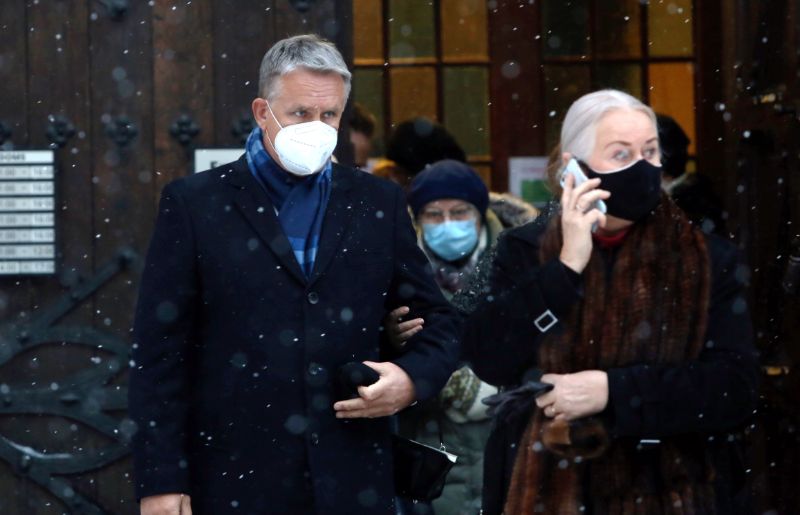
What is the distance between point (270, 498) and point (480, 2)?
202 inches

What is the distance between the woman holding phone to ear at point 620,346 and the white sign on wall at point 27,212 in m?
2.39

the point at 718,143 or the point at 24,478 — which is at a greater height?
the point at 718,143

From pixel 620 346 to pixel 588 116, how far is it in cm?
55

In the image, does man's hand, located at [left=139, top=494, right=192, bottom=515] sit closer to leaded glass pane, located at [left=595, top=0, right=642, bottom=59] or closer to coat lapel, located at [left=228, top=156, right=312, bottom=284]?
coat lapel, located at [left=228, top=156, right=312, bottom=284]

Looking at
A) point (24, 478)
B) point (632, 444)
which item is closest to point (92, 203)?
point (24, 478)

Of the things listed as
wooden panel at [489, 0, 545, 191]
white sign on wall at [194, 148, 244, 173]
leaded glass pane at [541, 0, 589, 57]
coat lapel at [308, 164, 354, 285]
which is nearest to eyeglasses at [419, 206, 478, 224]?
white sign on wall at [194, 148, 244, 173]

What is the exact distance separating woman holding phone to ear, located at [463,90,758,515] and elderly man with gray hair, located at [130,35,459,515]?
0.27 metres

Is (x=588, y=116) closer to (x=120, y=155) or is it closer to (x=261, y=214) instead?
(x=261, y=214)

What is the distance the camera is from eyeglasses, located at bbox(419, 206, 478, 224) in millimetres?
5629

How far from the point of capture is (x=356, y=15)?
27.5ft

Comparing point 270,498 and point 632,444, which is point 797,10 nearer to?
point 632,444

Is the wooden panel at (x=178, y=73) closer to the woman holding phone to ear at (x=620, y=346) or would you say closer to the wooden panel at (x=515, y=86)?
the woman holding phone to ear at (x=620, y=346)

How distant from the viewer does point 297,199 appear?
3.72m

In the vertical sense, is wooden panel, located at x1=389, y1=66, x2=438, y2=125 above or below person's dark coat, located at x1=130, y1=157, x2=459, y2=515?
above
